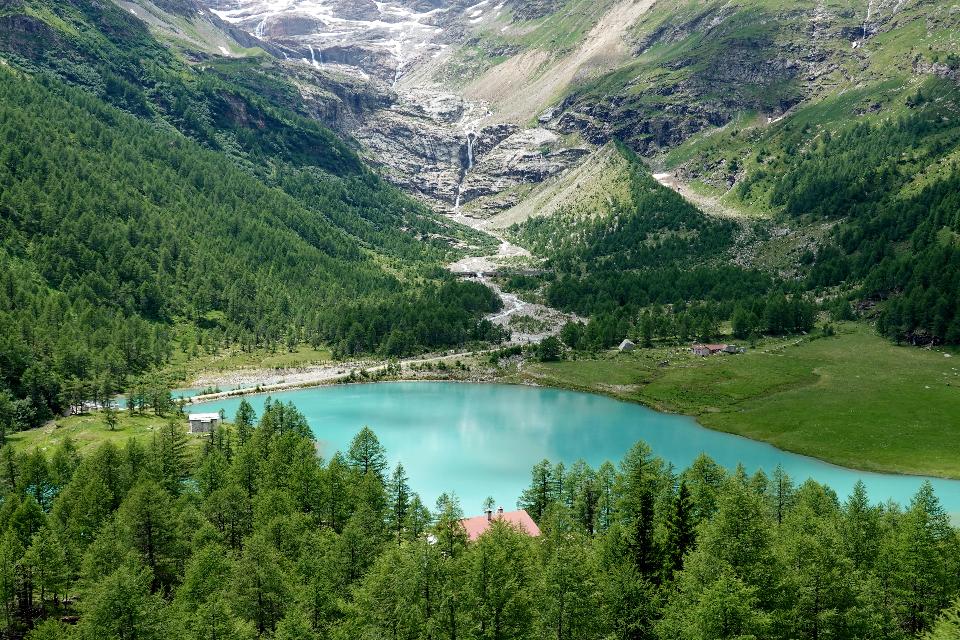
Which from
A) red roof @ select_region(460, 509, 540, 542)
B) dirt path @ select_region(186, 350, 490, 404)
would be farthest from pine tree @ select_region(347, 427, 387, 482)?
dirt path @ select_region(186, 350, 490, 404)

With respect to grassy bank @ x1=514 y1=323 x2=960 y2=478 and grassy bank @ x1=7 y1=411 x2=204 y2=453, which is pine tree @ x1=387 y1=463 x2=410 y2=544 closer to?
grassy bank @ x1=7 y1=411 x2=204 y2=453

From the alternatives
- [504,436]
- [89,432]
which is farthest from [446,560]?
[89,432]

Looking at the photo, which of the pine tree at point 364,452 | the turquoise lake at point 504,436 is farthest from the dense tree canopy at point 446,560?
the turquoise lake at point 504,436

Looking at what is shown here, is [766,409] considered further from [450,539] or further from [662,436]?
[450,539]

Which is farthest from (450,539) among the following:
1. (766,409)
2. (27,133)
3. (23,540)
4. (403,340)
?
(27,133)

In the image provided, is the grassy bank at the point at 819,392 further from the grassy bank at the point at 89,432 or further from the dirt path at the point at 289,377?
the grassy bank at the point at 89,432

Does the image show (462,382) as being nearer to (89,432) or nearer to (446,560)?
(89,432)
